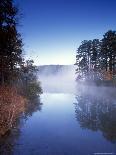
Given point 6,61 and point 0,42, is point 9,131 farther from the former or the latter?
point 6,61

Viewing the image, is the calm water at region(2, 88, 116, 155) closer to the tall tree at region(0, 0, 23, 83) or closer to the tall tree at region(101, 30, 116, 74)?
the tall tree at region(0, 0, 23, 83)

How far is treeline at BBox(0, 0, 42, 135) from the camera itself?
21.8 m

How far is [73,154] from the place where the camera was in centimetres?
1288

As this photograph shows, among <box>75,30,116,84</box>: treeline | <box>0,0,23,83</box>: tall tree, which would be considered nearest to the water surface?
<box>0,0,23,83</box>: tall tree

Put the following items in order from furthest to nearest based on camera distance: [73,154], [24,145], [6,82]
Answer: [6,82], [24,145], [73,154]

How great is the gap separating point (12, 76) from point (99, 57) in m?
43.8

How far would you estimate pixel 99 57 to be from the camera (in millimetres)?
74812

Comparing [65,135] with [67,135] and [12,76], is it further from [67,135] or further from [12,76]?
[12,76]

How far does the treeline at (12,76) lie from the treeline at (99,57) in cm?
2559

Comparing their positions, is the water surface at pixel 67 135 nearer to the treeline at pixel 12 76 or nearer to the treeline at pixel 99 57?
the treeline at pixel 12 76

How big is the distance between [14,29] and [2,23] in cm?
139

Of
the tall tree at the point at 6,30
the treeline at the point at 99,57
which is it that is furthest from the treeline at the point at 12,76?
the treeline at the point at 99,57

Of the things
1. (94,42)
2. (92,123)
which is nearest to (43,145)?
(92,123)

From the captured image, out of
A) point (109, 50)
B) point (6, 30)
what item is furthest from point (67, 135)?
point (109, 50)
